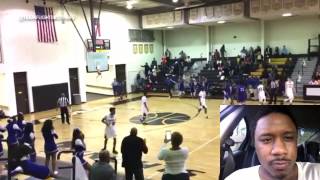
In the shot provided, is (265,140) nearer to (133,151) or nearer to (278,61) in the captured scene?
(133,151)

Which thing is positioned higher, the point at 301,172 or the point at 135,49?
the point at 135,49

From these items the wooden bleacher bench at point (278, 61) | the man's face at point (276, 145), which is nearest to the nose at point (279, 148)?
the man's face at point (276, 145)

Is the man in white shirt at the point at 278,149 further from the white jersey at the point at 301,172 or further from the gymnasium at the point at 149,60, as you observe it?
the gymnasium at the point at 149,60

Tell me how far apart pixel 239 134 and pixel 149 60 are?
30.5 meters

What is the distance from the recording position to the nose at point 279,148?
225 cm

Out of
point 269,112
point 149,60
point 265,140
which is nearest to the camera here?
point 265,140

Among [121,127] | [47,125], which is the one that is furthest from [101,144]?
[47,125]

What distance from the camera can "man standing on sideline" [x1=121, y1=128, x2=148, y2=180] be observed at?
6797mm

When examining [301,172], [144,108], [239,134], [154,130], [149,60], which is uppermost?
[149,60]

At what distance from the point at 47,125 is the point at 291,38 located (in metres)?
23.1

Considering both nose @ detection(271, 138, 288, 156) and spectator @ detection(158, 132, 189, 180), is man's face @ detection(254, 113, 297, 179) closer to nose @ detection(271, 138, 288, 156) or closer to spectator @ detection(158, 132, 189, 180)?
nose @ detection(271, 138, 288, 156)

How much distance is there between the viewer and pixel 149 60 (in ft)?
109

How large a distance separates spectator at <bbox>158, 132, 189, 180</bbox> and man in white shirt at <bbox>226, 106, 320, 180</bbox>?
280 centimetres

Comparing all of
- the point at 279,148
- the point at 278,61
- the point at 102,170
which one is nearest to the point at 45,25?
the point at 278,61
